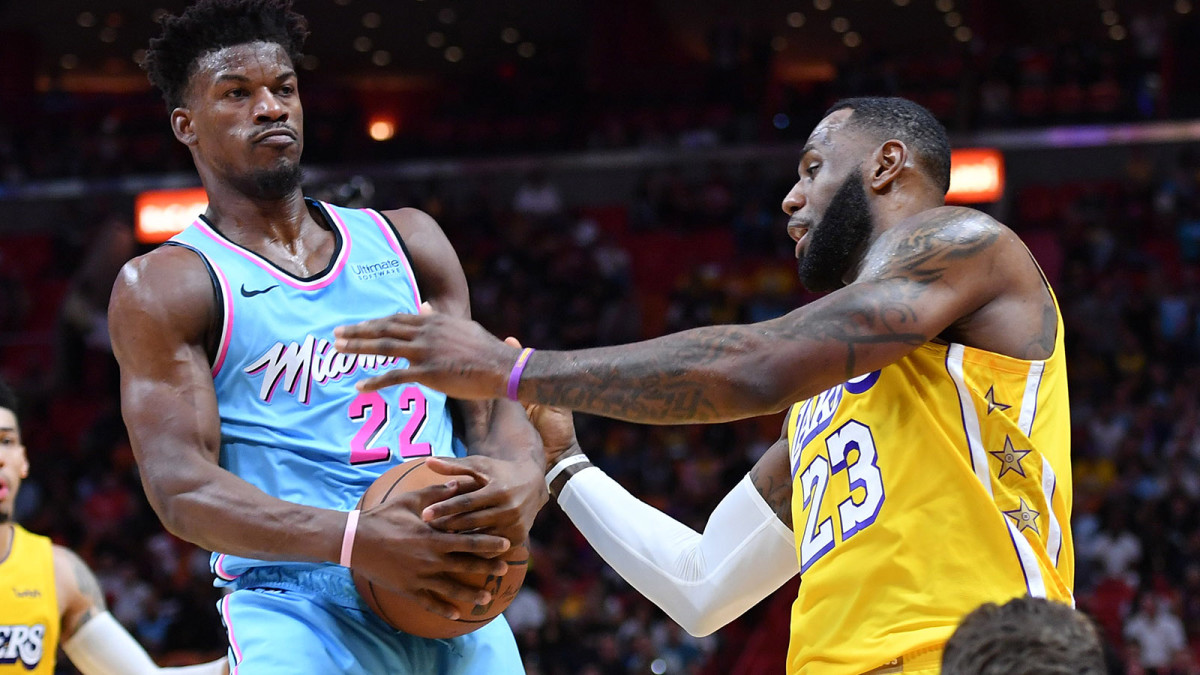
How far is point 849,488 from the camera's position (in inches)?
129

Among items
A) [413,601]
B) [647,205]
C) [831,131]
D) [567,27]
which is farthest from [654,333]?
[413,601]

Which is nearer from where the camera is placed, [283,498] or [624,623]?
[283,498]

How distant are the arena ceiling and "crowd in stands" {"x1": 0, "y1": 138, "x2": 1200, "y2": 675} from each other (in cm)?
464

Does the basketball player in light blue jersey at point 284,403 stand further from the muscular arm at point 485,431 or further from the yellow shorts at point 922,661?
the yellow shorts at point 922,661

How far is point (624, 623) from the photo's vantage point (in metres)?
11.9

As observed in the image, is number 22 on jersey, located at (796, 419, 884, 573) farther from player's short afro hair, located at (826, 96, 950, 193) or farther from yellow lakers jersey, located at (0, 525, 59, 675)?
yellow lakers jersey, located at (0, 525, 59, 675)

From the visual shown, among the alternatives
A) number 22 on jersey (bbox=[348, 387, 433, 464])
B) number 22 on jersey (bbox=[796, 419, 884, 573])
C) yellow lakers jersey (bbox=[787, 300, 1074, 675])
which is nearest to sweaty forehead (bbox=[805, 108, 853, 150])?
yellow lakers jersey (bbox=[787, 300, 1074, 675])

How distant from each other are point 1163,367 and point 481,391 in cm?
1214

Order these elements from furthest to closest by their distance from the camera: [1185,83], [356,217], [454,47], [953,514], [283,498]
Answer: [454,47] → [1185,83] → [356,217] → [283,498] → [953,514]

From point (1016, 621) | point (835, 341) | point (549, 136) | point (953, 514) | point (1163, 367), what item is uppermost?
point (835, 341)

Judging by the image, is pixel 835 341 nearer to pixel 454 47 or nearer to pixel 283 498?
pixel 283 498

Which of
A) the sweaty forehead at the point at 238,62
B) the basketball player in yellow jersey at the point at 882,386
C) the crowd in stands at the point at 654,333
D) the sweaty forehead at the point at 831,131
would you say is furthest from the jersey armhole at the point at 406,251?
the crowd in stands at the point at 654,333

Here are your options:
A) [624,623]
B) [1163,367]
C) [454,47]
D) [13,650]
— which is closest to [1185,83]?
[1163,367]

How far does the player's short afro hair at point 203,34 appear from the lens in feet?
11.9
